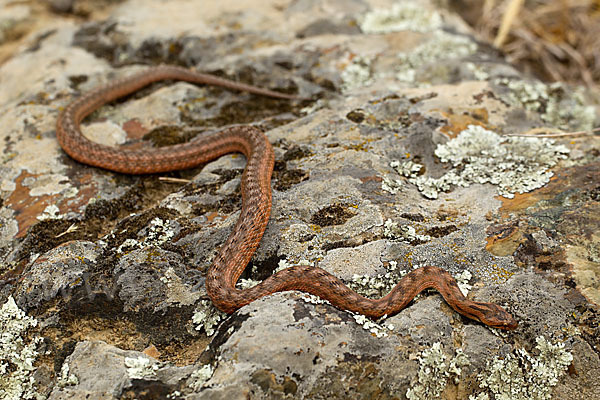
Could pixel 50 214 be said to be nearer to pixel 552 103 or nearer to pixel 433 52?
pixel 433 52

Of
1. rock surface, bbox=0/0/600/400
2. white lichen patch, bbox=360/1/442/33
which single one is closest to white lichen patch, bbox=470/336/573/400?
rock surface, bbox=0/0/600/400

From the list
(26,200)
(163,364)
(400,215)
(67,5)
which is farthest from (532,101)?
(67,5)

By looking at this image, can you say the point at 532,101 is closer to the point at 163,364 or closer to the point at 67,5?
the point at 163,364

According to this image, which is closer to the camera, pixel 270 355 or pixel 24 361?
pixel 270 355

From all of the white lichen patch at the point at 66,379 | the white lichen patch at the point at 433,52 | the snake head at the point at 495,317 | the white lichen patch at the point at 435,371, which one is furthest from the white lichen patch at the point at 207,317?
the white lichen patch at the point at 433,52

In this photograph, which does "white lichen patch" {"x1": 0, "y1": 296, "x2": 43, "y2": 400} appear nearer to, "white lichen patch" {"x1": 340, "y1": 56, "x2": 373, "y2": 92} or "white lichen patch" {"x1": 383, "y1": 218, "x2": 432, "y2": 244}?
"white lichen patch" {"x1": 383, "y1": 218, "x2": 432, "y2": 244}

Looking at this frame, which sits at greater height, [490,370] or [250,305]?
[250,305]
